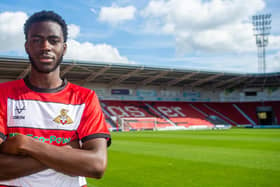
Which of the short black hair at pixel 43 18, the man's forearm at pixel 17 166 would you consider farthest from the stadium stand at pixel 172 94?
the man's forearm at pixel 17 166

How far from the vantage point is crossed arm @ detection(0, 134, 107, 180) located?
1.76m

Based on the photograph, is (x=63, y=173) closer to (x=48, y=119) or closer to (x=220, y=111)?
(x=48, y=119)

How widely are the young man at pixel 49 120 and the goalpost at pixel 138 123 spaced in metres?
35.1

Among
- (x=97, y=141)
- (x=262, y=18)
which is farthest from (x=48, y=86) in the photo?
(x=262, y=18)

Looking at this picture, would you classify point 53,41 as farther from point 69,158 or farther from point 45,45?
point 69,158

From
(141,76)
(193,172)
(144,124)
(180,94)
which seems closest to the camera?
(193,172)

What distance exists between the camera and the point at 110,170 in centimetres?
885

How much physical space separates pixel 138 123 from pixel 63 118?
3749 centimetres

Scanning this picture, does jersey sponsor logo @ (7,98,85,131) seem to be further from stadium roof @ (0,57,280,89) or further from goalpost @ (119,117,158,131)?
goalpost @ (119,117,158,131)

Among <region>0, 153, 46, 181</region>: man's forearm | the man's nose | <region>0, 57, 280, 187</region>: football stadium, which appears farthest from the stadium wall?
<region>0, 153, 46, 181</region>: man's forearm

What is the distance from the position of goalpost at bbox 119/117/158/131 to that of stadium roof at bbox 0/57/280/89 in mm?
5817

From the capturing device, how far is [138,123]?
129 ft

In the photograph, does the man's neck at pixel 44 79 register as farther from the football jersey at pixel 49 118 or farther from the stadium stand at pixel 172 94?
the stadium stand at pixel 172 94

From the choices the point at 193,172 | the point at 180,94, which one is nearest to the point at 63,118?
the point at 193,172
